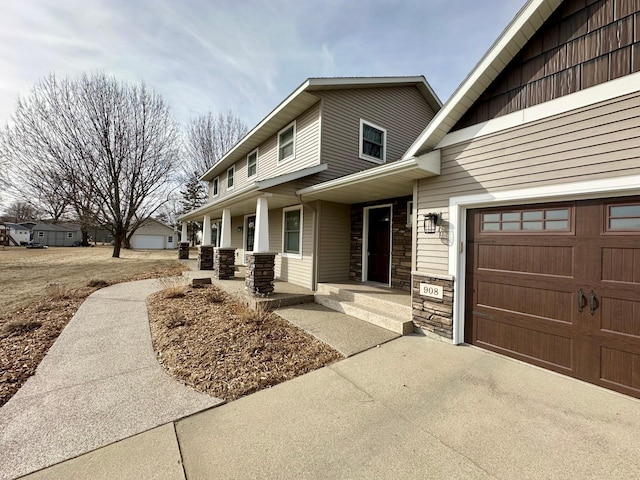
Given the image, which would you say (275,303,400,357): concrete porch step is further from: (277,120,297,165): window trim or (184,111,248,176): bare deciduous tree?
(184,111,248,176): bare deciduous tree

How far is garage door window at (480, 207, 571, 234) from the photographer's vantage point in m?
3.34

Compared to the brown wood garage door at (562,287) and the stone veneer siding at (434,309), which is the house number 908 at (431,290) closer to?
the stone veneer siding at (434,309)

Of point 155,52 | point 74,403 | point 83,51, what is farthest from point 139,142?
point 74,403

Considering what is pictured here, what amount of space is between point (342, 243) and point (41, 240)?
2157 inches

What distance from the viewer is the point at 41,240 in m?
41.2

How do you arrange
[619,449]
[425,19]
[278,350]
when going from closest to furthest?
[619,449] < [278,350] < [425,19]

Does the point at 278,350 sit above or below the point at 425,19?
below

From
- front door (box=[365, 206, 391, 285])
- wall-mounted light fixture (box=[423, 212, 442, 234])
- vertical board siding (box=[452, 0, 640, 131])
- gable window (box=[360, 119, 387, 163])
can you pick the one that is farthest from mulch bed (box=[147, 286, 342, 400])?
gable window (box=[360, 119, 387, 163])

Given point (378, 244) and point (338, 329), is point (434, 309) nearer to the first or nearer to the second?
point (338, 329)

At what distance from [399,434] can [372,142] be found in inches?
303

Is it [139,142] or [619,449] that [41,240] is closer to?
[139,142]

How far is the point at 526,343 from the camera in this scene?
3602 mm

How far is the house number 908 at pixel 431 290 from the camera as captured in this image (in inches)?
169

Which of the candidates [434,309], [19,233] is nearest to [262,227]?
[434,309]
